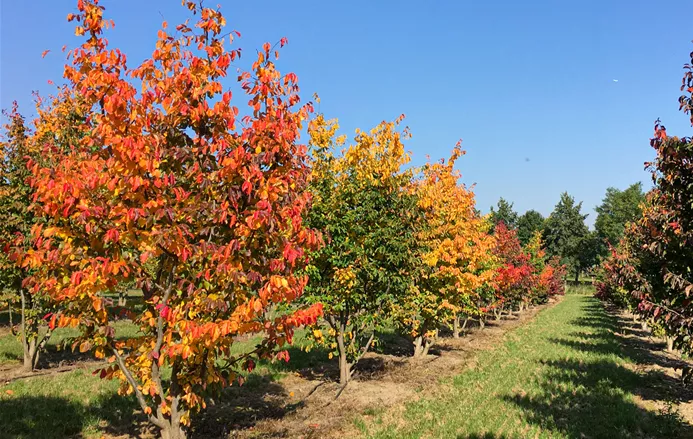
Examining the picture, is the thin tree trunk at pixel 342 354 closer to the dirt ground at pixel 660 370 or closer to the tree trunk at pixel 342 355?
the tree trunk at pixel 342 355

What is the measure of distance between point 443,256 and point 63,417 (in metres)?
10.1

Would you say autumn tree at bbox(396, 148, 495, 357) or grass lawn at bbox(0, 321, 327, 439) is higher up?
autumn tree at bbox(396, 148, 495, 357)

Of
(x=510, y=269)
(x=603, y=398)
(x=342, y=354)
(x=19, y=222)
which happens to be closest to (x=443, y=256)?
(x=342, y=354)

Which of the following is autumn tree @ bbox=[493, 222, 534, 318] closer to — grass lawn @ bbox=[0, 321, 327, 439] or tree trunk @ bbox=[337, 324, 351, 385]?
tree trunk @ bbox=[337, 324, 351, 385]

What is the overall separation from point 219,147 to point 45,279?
223 centimetres

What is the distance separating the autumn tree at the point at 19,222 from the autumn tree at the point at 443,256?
9757 mm

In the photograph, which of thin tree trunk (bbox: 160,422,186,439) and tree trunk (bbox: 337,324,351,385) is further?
tree trunk (bbox: 337,324,351,385)

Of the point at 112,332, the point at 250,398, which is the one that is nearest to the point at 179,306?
the point at 112,332

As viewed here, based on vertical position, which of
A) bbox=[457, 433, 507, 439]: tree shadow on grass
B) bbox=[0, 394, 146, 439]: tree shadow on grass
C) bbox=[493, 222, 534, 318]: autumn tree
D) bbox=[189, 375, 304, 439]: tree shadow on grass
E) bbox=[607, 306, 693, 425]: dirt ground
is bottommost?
bbox=[607, 306, 693, 425]: dirt ground

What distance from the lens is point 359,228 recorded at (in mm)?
9820

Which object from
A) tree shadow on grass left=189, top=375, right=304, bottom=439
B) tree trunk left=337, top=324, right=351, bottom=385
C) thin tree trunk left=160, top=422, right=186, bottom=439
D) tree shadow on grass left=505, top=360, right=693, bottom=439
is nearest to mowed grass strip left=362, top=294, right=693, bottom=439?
tree shadow on grass left=505, top=360, right=693, bottom=439

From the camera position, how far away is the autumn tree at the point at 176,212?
14.3 feet

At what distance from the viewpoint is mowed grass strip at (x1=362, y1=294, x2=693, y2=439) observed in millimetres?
7965

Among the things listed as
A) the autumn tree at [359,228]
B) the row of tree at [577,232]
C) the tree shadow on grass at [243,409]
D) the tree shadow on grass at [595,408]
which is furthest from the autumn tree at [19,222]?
the row of tree at [577,232]
